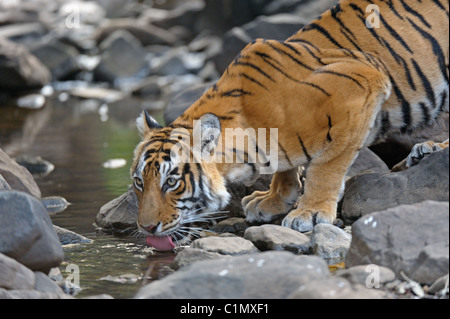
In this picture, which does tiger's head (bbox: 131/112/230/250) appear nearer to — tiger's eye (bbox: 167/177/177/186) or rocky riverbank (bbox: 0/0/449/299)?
tiger's eye (bbox: 167/177/177/186)

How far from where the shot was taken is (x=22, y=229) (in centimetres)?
504

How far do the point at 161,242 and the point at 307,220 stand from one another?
1.10 metres

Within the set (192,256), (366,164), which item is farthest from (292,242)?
(366,164)

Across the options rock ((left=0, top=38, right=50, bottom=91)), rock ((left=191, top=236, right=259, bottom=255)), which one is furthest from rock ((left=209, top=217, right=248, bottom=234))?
rock ((left=0, top=38, right=50, bottom=91))

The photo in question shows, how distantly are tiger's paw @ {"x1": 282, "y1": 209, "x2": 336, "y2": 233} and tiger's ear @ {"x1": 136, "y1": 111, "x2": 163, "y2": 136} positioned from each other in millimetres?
1235

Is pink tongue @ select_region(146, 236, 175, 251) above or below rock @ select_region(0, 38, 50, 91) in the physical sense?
below

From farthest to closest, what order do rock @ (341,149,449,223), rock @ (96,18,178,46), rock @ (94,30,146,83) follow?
rock @ (96,18,178,46)
rock @ (94,30,146,83)
rock @ (341,149,449,223)

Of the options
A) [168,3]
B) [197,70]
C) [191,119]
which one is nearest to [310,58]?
[191,119]

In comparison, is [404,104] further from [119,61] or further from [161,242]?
[119,61]

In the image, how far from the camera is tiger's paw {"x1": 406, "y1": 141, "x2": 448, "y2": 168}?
21.8 feet

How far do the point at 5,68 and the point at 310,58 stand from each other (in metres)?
12.4

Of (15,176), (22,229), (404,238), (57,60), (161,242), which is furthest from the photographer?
(57,60)

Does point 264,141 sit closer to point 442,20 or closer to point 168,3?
point 442,20

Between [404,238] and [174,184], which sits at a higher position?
[174,184]
